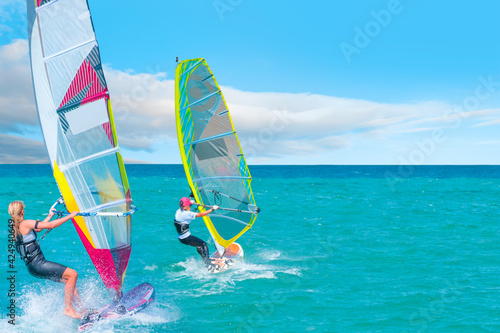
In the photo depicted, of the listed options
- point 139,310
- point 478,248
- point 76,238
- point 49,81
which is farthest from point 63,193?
point 478,248

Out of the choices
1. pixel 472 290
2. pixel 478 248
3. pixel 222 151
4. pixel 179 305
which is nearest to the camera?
A: pixel 179 305

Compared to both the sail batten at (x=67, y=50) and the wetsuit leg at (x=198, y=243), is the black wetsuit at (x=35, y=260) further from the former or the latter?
the wetsuit leg at (x=198, y=243)

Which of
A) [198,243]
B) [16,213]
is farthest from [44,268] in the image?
[198,243]

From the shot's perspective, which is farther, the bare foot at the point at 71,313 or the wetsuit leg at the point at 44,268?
the bare foot at the point at 71,313

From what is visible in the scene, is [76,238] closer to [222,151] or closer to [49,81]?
[222,151]

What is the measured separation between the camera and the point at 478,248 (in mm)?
14102

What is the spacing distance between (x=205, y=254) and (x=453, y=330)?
617 centimetres

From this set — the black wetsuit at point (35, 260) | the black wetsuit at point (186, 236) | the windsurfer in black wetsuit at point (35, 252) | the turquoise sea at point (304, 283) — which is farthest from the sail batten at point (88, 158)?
the black wetsuit at point (186, 236)

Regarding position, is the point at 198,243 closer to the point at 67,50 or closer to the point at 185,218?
the point at 185,218

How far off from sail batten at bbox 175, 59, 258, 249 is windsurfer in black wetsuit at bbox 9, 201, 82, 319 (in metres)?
4.57

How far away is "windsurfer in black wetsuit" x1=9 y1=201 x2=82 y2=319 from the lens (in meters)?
6.37

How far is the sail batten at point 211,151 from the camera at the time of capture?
11062 millimetres

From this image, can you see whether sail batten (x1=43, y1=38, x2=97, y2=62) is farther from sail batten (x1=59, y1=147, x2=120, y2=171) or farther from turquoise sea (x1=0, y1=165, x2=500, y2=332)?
turquoise sea (x1=0, y1=165, x2=500, y2=332)

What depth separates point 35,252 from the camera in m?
6.66
